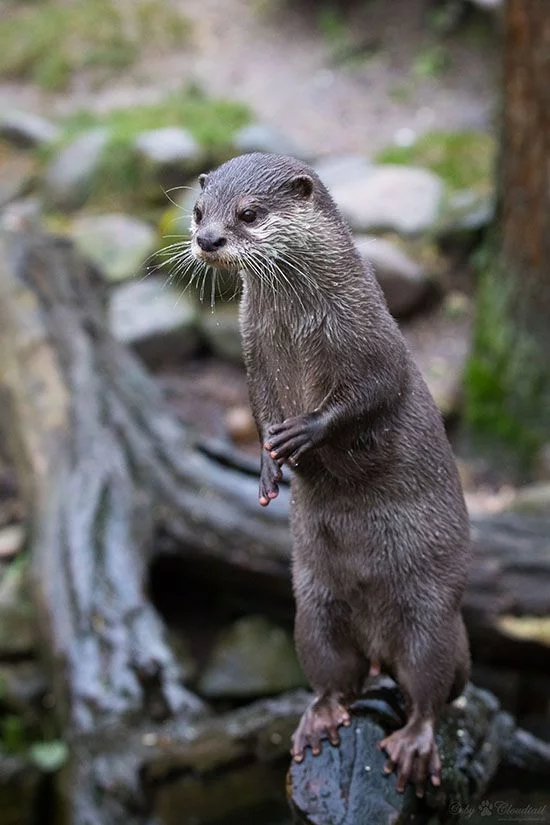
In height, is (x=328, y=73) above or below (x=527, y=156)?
above

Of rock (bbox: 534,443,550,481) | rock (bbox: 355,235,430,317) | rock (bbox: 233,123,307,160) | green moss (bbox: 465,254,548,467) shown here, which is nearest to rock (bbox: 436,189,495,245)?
rock (bbox: 355,235,430,317)

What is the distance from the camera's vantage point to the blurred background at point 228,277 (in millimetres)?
4449

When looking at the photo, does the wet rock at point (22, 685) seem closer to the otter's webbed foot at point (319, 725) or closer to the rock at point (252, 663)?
the rock at point (252, 663)

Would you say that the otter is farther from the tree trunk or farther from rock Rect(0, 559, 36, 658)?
the tree trunk

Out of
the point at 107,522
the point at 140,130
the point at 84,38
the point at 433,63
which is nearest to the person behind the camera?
the point at 107,522

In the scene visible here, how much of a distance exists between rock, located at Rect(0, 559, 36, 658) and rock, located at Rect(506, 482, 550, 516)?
2438mm

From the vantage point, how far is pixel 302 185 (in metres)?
2.24

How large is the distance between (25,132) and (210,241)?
32.5ft

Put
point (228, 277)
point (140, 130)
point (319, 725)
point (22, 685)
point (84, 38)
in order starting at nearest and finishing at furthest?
1. point (319, 725)
2. point (228, 277)
3. point (22, 685)
4. point (140, 130)
5. point (84, 38)

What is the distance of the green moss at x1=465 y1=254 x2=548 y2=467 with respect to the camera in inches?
251

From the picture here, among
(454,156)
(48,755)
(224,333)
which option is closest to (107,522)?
(48,755)

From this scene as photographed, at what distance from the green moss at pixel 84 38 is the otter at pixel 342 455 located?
1179 centimetres

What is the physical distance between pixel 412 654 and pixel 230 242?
3.48 ft

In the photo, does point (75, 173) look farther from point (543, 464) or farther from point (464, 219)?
point (543, 464)
